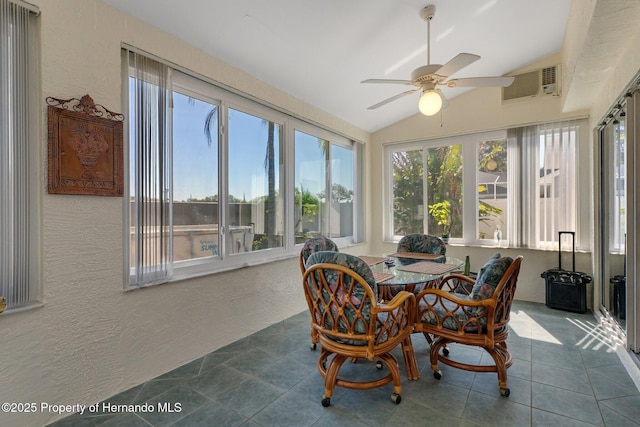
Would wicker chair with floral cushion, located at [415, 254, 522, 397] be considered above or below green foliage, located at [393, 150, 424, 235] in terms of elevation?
below

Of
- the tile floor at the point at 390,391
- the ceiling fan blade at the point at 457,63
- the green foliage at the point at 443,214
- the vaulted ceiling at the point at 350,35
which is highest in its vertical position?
the vaulted ceiling at the point at 350,35

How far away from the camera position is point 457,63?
2279mm

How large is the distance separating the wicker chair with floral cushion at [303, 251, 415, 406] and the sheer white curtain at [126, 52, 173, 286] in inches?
48.0

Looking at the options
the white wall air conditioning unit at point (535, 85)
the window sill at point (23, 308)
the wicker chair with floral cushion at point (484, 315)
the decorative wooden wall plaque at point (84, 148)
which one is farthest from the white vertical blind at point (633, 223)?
the window sill at point (23, 308)

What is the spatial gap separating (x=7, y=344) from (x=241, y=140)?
2330mm

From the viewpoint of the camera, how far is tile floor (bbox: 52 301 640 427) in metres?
1.87

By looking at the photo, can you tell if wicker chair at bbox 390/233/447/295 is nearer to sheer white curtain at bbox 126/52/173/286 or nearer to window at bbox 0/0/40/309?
sheer white curtain at bbox 126/52/173/286

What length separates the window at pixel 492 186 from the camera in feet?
13.3

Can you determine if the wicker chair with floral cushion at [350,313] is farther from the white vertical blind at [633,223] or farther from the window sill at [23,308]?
the white vertical blind at [633,223]

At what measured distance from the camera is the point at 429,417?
1.88 metres

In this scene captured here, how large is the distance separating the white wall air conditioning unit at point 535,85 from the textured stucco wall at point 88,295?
408 centimetres

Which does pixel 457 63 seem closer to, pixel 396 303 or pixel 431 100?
pixel 431 100

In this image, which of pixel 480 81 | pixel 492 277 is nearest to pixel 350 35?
pixel 480 81

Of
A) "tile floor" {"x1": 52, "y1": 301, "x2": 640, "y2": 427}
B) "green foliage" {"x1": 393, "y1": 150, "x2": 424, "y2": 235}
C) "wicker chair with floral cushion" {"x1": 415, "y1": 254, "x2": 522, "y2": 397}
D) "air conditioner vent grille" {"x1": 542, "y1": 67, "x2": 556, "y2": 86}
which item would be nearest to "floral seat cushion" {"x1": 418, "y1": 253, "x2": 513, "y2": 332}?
"wicker chair with floral cushion" {"x1": 415, "y1": 254, "x2": 522, "y2": 397}
